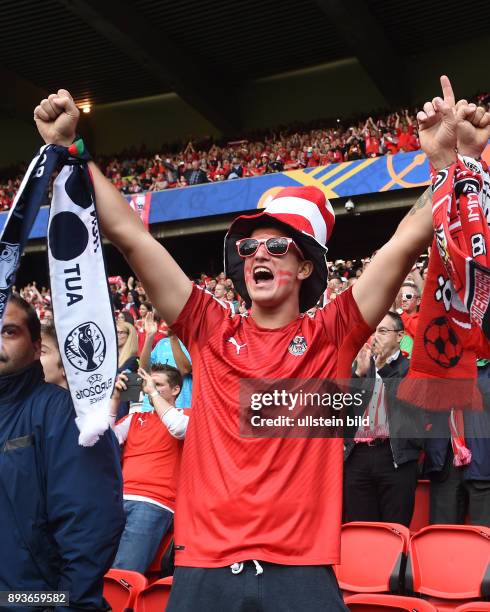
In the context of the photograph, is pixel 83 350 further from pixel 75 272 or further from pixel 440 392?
pixel 440 392

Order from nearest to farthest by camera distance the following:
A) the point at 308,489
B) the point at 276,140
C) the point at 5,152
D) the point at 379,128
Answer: the point at 308,489 < the point at 379,128 < the point at 276,140 < the point at 5,152

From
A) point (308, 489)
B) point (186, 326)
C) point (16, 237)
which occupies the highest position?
point (16, 237)

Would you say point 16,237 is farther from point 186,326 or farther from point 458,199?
point 458,199

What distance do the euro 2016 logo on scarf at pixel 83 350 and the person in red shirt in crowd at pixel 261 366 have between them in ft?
0.73

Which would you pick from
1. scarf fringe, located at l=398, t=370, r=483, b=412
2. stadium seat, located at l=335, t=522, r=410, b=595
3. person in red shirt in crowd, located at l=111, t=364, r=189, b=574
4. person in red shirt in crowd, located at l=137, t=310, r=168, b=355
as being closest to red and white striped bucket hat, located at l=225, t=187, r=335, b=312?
scarf fringe, located at l=398, t=370, r=483, b=412

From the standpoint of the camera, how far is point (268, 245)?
244 cm

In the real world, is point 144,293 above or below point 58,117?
above

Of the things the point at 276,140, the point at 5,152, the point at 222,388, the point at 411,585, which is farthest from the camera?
the point at 5,152

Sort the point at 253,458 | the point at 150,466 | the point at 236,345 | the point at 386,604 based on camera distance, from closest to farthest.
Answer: the point at 253,458 < the point at 236,345 < the point at 386,604 < the point at 150,466

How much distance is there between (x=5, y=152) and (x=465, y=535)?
83.1 ft

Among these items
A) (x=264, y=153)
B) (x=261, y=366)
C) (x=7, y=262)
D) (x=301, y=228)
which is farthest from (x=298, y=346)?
(x=264, y=153)

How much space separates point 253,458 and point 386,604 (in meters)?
1.34

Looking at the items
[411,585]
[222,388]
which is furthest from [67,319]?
[411,585]

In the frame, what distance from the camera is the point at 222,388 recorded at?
229 cm
